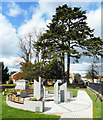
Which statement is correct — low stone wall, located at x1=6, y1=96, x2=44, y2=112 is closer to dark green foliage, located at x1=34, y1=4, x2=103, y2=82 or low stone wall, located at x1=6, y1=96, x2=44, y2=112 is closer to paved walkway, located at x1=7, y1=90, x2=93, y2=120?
paved walkway, located at x1=7, y1=90, x2=93, y2=120

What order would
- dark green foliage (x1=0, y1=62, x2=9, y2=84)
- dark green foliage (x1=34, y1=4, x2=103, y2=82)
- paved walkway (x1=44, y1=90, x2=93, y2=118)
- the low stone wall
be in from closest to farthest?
paved walkway (x1=44, y1=90, x2=93, y2=118)
the low stone wall
dark green foliage (x1=34, y1=4, x2=103, y2=82)
dark green foliage (x1=0, y1=62, x2=9, y2=84)

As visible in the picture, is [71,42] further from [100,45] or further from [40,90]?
[40,90]

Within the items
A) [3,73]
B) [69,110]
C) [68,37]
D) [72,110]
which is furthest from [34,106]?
[3,73]

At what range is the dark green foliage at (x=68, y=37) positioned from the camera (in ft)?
91.4

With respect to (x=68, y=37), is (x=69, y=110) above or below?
below

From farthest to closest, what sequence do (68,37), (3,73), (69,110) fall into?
1. (3,73)
2. (68,37)
3. (69,110)

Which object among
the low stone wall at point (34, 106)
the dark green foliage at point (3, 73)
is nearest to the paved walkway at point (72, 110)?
the low stone wall at point (34, 106)

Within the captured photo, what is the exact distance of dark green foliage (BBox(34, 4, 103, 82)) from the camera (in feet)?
91.4

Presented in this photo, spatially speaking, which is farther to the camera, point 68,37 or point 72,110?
point 68,37

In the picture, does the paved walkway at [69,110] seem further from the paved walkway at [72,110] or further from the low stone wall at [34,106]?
the low stone wall at [34,106]

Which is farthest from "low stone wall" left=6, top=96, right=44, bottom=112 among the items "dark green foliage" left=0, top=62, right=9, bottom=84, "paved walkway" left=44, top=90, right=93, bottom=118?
"dark green foliage" left=0, top=62, right=9, bottom=84

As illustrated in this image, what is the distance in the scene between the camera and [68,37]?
29406 millimetres

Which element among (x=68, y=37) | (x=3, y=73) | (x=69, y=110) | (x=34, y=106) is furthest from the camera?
(x=3, y=73)

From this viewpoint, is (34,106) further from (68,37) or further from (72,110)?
(68,37)
